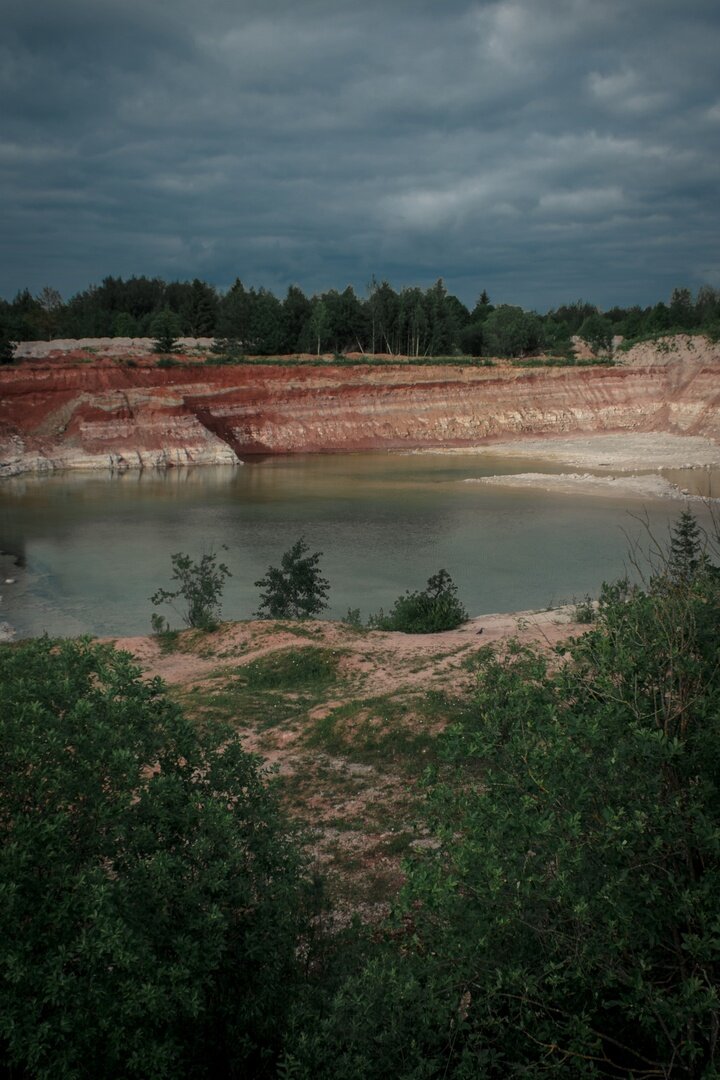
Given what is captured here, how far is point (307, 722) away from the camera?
1390 centimetres

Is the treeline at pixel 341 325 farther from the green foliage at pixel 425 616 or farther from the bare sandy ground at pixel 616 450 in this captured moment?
the green foliage at pixel 425 616

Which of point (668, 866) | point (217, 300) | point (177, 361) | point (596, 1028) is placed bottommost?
point (596, 1028)

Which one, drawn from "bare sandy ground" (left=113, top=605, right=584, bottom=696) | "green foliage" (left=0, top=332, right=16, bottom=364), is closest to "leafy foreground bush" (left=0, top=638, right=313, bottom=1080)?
"bare sandy ground" (left=113, top=605, right=584, bottom=696)

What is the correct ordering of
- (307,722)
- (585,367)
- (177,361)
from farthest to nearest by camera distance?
(585,367), (177,361), (307,722)

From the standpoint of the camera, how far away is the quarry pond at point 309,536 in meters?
26.0

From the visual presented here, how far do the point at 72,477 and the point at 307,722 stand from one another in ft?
159

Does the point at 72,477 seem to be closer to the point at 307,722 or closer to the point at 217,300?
the point at 307,722

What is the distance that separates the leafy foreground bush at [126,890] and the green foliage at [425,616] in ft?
46.7

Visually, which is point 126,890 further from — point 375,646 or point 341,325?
point 341,325

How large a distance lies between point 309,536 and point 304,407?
40.0 m

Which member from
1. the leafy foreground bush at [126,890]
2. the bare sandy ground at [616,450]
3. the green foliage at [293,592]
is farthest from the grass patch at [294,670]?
the bare sandy ground at [616,450]

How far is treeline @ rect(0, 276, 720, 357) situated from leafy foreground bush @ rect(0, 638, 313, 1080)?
80.0m

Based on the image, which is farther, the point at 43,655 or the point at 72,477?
the point at 72,477

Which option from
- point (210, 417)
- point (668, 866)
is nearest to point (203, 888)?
point (668, 866)
